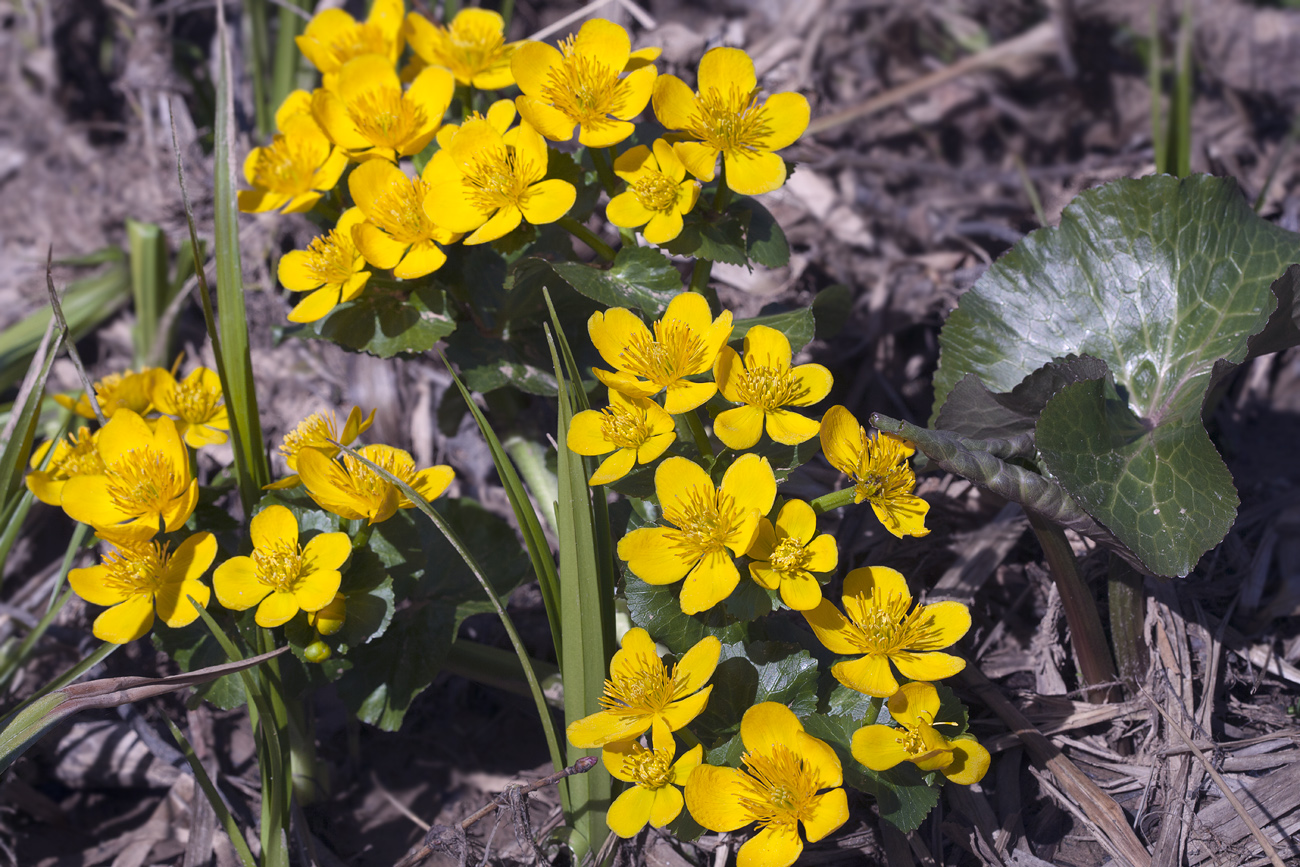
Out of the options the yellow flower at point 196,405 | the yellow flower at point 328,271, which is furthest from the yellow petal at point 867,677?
the yellow flower at point 196,405

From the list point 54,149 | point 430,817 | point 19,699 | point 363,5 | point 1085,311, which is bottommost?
point 430,817

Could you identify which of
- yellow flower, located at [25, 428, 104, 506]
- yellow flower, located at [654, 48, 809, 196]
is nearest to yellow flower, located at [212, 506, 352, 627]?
yellow flower, located at [25, 428, 104, 506]

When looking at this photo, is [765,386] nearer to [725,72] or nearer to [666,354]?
[666,354]

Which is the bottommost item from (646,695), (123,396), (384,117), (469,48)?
(646,695)

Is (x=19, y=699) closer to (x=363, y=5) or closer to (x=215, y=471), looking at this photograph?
(x=215, y=471)

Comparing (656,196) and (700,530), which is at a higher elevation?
(656,196)

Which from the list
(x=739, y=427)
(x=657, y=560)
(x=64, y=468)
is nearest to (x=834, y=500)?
(x=739, y=427)

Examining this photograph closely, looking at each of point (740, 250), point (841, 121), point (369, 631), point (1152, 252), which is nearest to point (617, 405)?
point (740, 250)

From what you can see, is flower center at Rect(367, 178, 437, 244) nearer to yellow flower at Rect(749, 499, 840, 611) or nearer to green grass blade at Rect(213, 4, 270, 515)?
green grass blade at Rect(213, 4, 270, 515)
